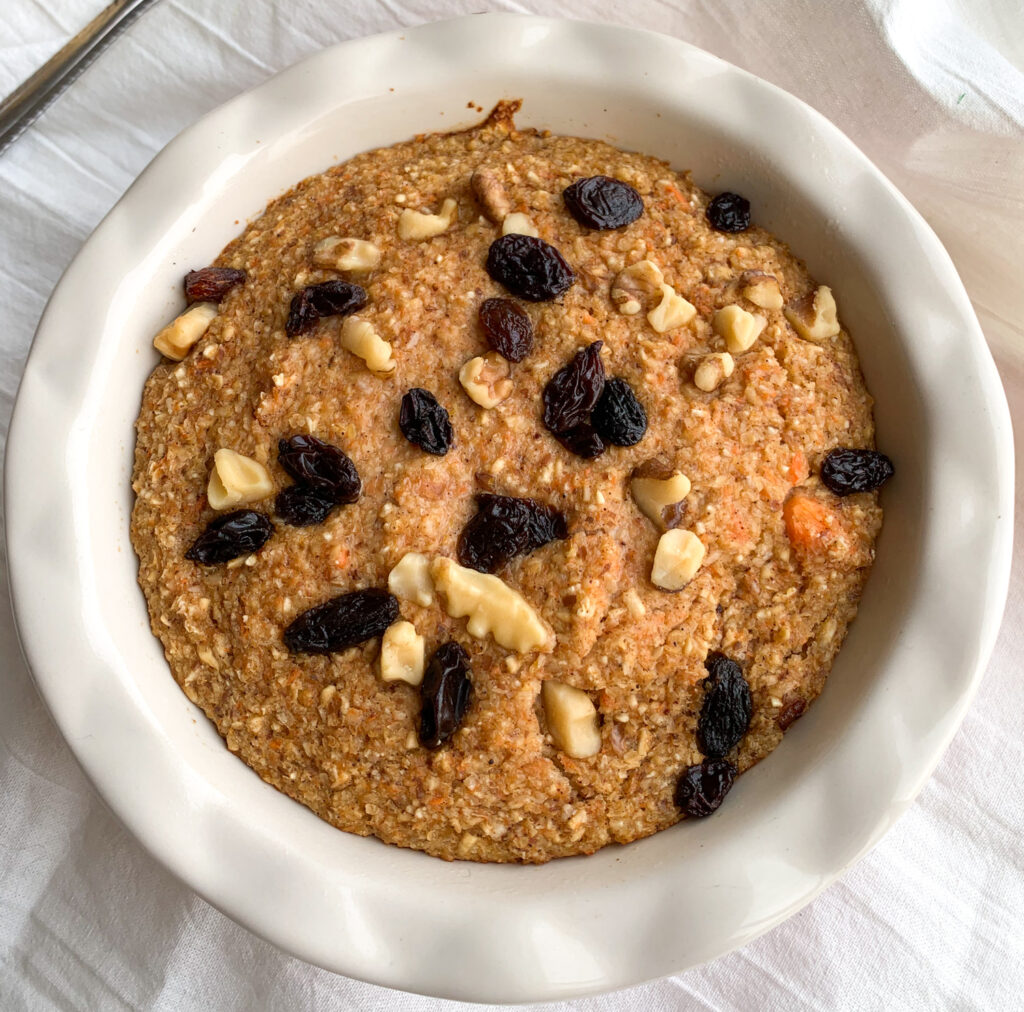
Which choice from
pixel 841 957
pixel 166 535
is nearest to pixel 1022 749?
pixel 841 957

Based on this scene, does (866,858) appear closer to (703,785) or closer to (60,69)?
(703,785)

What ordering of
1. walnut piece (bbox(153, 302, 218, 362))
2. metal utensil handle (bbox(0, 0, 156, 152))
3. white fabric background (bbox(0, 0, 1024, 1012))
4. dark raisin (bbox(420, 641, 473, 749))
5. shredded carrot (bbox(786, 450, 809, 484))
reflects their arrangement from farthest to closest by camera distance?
metal utensil handle (bbox(0, 0, 156, 152))
white fabric background (bbox(0, 0, 1024, 1012))
walnut piece (bbox(153, 302, 218, 362))
shredded carrot (bbox(786, 450, 809, 484))
dark raisin (bbox(420, 641, 473, 749))

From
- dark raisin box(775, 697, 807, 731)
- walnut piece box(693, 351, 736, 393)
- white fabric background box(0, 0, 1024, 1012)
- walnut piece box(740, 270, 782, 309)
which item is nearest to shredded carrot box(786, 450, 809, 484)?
walnut piece box(693, 351, 736, 393)

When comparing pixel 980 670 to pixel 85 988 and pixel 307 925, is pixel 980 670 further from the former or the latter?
pixel 85 988

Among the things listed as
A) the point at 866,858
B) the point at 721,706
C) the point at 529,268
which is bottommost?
the point at 866,858

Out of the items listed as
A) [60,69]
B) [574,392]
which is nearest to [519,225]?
[574,392]

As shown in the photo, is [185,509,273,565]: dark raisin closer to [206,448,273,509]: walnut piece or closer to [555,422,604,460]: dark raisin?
[206,448,273,509]: walnut piece

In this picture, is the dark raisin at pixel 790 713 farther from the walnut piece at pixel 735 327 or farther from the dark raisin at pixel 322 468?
the dark raisin at pixel 322 468
